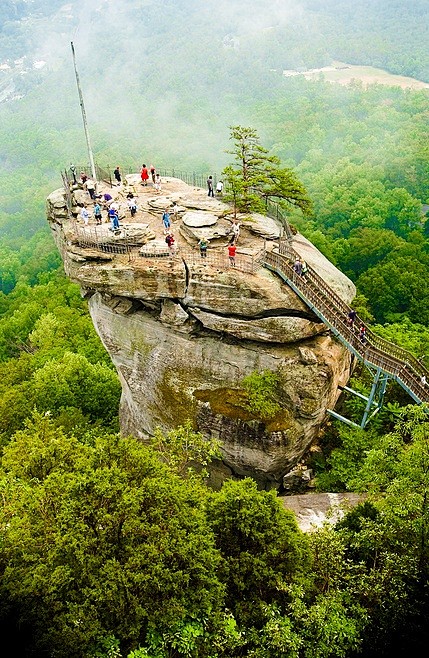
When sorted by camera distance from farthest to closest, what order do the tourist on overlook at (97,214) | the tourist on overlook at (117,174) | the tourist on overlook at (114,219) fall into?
the tourist on overlook at (117,174) → the tourist on overlook at (97,214) → the tourist on overlook at (114,219)

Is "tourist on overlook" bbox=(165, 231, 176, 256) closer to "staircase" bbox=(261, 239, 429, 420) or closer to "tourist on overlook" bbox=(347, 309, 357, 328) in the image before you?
"staircase" bbox=(261, 239, 429, 420)

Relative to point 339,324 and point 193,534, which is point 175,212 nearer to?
point 339,324

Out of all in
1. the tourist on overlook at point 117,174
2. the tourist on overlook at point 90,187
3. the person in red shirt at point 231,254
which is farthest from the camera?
the tourist on overlook at point 117,174

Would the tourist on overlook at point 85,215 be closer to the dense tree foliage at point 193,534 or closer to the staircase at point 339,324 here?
the dense tree foliage at point 193,534

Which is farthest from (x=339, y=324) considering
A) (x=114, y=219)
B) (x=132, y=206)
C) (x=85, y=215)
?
(x=85, y=215)

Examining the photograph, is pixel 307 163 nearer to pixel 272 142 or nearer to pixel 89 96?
pixel 272 142

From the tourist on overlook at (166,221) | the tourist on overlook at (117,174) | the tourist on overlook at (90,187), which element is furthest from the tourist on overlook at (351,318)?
the tourist on overlook at (117,174)
